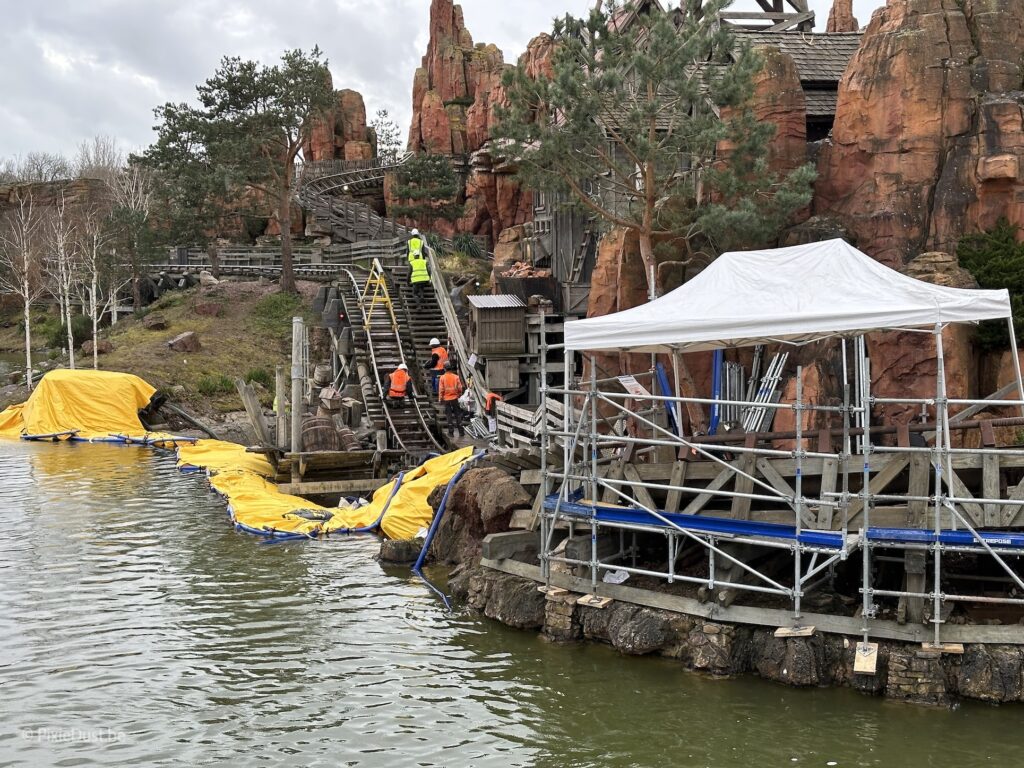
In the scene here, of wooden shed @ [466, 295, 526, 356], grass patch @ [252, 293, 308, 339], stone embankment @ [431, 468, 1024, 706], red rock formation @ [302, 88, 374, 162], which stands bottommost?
stone embankment @ [431, 468, 1024, 706]

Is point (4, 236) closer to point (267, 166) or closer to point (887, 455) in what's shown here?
point (267, 166)

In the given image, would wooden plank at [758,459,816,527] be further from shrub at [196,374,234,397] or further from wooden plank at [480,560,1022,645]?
shrub at [196,374,234,397]

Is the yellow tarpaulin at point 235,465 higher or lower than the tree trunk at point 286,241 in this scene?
lower

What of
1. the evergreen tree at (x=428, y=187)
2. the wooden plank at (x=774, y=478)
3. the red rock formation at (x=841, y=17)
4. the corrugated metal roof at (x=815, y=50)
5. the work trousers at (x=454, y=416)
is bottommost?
the wooden plank at (x=774, y=478)

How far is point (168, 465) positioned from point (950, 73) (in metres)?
20.3

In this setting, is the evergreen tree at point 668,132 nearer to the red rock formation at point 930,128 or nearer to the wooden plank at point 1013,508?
the red rock formation at point 930,128

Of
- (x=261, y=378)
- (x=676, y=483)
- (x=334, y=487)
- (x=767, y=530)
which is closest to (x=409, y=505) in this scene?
(x=334, y=487)

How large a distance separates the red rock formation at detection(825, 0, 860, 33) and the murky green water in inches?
2233

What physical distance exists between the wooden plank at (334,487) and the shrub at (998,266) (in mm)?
11884

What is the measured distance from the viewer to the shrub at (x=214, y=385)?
35.7 meters

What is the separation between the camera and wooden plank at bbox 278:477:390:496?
72.3 ft

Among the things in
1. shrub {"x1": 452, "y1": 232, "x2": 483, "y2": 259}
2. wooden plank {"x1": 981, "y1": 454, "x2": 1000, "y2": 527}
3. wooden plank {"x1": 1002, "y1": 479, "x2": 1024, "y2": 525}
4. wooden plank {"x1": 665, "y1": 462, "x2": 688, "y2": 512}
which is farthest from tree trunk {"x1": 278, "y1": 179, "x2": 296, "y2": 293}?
wooden plank {"x1": 1002, "y1": 479, "x2": 1024, "y2": 525}

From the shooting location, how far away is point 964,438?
15.6 meters

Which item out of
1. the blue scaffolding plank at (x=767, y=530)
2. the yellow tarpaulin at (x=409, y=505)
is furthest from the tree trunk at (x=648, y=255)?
the blue scaffolding plank at (x=767, y=530)
